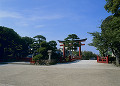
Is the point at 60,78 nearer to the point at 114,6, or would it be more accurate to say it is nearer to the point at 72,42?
the point at 114,6

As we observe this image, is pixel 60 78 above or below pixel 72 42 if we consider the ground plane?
below

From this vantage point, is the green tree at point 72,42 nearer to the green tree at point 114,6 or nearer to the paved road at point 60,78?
the green tree at point 114,6

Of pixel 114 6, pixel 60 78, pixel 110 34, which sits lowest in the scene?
pixel 60 78

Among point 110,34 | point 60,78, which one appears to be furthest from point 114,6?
point 60,78

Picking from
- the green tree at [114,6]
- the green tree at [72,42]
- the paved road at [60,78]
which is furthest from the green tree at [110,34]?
the green tree at [72,42]

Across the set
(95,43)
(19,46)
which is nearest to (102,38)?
(95,43)

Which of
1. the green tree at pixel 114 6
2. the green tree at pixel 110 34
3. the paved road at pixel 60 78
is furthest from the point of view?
the green tree at pixel 110 34

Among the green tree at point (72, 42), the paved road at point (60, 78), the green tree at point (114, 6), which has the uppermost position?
the green tree at point (114, 6)

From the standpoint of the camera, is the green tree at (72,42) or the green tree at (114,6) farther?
the green tree at (72,42)

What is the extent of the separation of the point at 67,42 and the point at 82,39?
16.1ft

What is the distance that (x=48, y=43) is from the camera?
18734 millimetres

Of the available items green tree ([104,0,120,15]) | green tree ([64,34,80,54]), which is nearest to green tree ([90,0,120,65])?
green tree ([104,0,120,15])

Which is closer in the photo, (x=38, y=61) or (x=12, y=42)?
(x=38, y=61)

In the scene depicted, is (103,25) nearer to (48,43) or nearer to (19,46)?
(48,43)
